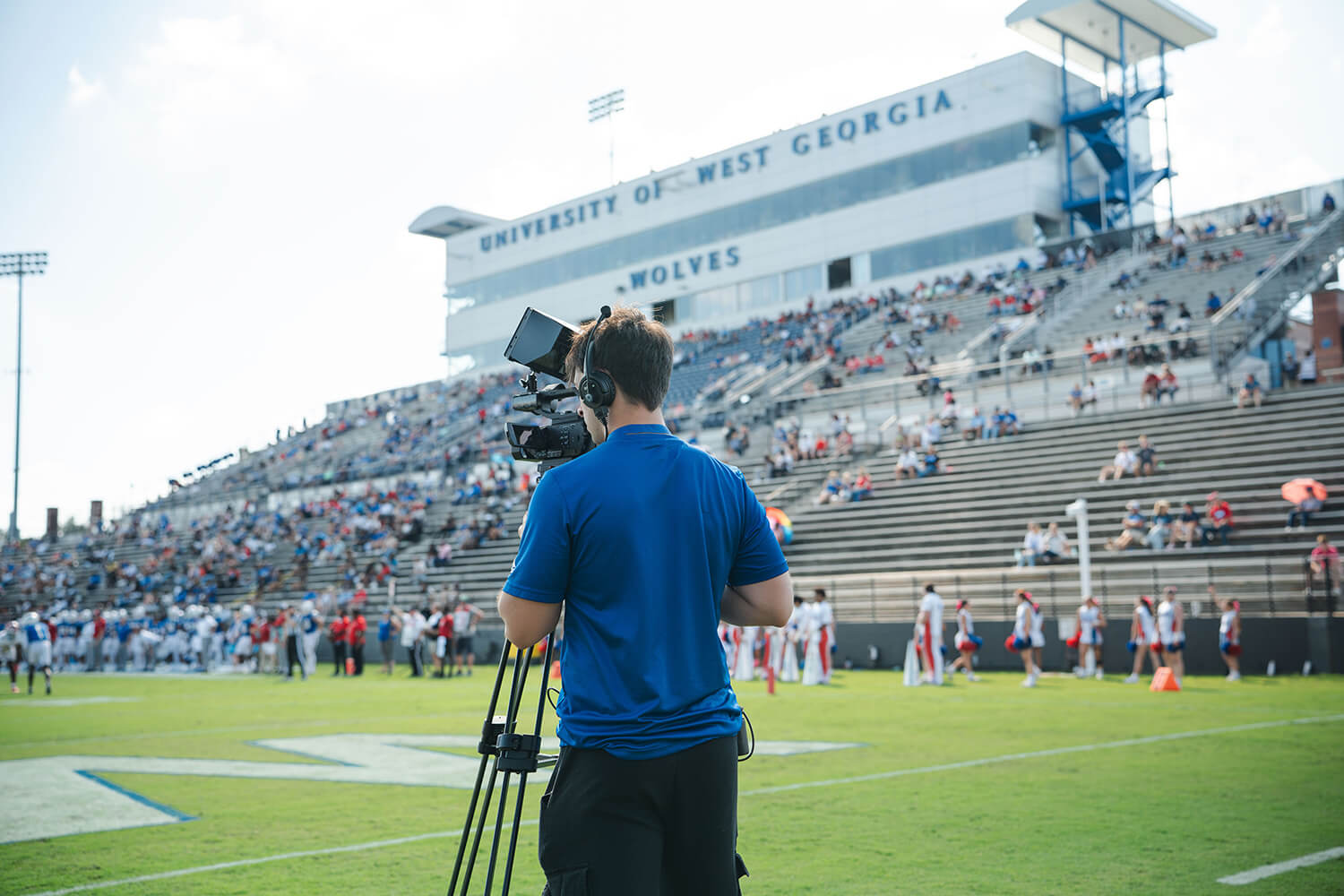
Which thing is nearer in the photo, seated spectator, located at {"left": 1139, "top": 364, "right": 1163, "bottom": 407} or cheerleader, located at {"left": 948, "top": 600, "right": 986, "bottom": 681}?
cheerleader, located at {"left": 948, "top": 600, "right": 986, "bottom": 681}

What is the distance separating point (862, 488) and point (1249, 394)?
9.35 m

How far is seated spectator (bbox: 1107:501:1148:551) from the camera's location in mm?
22547

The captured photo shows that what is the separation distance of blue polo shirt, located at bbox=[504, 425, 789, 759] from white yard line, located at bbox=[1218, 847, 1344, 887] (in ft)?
13.5

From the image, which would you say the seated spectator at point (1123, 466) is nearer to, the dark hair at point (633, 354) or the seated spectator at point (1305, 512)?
the seated spectator at point (1305, 512)

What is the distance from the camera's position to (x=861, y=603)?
967 inches

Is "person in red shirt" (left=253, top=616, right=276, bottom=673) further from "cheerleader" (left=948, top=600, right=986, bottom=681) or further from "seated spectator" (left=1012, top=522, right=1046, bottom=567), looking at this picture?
"seated spectator" (left=1012, top=522, right=1046, bottom=567)

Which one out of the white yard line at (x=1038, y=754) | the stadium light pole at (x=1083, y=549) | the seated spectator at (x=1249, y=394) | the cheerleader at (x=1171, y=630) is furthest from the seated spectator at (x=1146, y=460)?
the white yard line at (x=1038, y=754)

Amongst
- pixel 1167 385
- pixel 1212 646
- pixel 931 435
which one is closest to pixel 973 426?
pixel 931 435

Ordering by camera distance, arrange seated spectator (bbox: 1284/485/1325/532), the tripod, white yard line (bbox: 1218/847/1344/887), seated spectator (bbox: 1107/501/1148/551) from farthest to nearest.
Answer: seated spectator (bbox: 1107/501/1148/551) → seated spectator (bbox: 1284/485/1325/532) → white yard line (bbox: 1218/847/1344/887) → the tripod

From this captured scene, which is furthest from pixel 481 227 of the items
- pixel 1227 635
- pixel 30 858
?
pixel 30 858

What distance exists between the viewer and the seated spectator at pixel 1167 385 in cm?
2775

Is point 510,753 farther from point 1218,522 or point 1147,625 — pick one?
point 1218,522

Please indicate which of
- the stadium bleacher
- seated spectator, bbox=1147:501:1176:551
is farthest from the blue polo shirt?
seated spectator, bbox=1147:501:1176:551

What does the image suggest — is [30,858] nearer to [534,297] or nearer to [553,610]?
[553,610]
